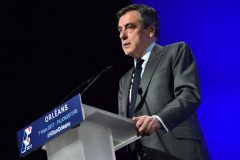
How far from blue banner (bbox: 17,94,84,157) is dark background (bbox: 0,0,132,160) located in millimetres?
1952

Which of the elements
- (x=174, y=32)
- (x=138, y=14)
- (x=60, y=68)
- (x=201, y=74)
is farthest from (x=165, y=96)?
(x=60, y=68)

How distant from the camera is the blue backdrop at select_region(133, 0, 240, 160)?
121 inches

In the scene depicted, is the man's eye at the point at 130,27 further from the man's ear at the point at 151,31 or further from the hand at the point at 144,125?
the hand at the point at 144,125

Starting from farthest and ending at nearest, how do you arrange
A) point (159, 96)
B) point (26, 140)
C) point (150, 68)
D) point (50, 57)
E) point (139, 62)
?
point (50, 57) < point (139, 62) < point (150, 68) < point (159, 96) < point (26, 140)

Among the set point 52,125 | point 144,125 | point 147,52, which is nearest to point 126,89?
point 147,52

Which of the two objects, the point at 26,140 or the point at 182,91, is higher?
the point at 182,91

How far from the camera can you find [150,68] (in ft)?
7.72

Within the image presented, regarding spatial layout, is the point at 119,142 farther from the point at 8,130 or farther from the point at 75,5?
Answer: the point at 75,5

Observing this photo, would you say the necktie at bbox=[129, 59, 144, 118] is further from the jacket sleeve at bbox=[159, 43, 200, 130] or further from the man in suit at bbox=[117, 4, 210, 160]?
the jacket sleeve at bbox=[159, 43, 200, 130]

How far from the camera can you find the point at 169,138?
2145 millimetres

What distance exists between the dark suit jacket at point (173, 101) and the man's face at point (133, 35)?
0.44 ft

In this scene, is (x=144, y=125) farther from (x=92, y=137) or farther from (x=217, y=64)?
(x=217, y=64)

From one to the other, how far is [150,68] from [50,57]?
182 cm

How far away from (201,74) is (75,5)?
1388mm
